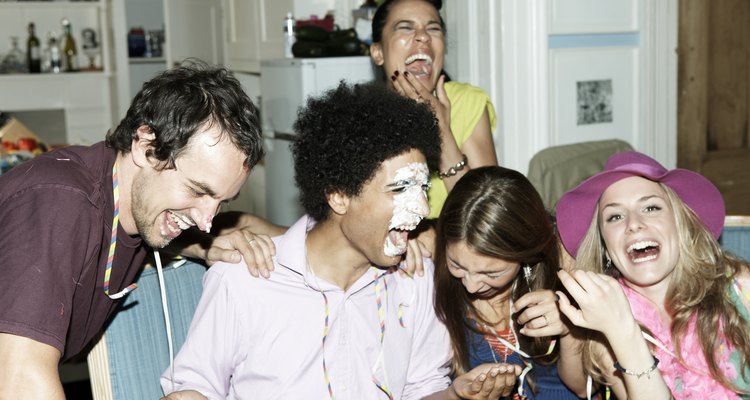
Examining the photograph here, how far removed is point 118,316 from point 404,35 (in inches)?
51.9

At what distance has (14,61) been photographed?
18.8 ft

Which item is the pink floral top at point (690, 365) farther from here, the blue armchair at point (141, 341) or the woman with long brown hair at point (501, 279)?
the blue armchair at point (141, 341)

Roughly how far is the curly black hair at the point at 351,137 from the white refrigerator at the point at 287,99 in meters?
1.65

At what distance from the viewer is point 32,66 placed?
5.75 m

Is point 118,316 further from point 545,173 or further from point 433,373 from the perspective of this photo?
point 545,173

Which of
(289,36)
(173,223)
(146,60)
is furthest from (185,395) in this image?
(146,60)

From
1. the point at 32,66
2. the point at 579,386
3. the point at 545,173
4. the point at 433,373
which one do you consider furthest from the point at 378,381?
the point at 32,66

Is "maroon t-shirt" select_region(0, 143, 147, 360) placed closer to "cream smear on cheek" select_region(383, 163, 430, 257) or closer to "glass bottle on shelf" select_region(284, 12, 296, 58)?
"cream smear on cheek" select_region(383, 163, 430, 257)

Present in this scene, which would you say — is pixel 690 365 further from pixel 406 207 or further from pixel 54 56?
pixel 54 56

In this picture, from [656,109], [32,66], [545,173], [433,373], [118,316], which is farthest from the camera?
[32,66]

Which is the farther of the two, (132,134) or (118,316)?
(118,316)

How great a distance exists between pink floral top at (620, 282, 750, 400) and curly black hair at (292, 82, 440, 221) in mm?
686

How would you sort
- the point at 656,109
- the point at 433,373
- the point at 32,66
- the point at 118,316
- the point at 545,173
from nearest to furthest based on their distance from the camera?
the point at 118,316
the point at 433,373
the point at 545,173
the point at 656,109
the point at 32,66

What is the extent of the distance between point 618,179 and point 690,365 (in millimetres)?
479
